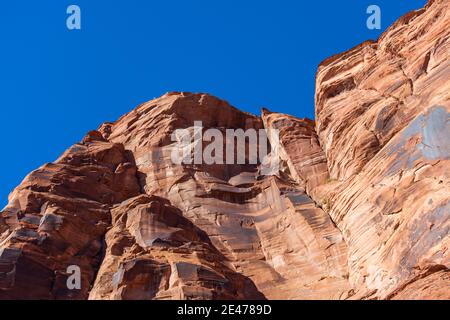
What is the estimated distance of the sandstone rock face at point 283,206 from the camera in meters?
34.8

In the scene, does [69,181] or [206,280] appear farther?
[69,181]

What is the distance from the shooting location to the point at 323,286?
38.8 meters

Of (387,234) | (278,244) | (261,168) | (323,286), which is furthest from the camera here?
(261,168)

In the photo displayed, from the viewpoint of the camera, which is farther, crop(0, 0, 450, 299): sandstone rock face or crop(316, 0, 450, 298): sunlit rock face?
crop(0, 0, 450, 299): sandstone rock face

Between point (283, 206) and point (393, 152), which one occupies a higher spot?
point (283, 206)

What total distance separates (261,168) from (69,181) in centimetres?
1307

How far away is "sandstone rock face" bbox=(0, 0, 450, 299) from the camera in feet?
114

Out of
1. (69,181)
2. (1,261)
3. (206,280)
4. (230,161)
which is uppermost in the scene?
(230,161)

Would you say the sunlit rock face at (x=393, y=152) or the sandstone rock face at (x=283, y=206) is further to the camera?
the sandstone rock face at (x=283, y=206)

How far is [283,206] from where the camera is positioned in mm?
46250

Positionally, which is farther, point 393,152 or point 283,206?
point 283,206
